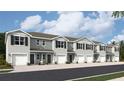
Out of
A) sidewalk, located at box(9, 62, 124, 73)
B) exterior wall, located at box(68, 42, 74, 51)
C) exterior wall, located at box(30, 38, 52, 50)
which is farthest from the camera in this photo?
exterior wall, located at box(68, 42, 74, 51)

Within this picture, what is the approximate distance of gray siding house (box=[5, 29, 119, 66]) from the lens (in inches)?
1232

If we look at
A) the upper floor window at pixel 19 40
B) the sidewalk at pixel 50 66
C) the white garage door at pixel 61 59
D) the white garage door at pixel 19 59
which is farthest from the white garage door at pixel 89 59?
the upper floor window at pixel 19 40

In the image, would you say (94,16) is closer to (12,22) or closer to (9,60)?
(12,22)

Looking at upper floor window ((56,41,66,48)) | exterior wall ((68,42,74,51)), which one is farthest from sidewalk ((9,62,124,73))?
upper floor window ((56,41,66,48))

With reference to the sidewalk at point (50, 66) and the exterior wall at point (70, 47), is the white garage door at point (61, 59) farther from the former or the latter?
the exterior wall at point (70, 47)

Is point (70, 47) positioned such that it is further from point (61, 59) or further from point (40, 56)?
point (40, 56)

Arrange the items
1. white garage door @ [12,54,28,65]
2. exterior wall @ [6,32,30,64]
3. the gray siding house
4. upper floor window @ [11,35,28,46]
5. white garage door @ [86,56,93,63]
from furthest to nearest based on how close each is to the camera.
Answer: white garage door @ [86,56,93,63] < upper floor window @ [11,35,28,46] < the gray siding house < exterior wall @ [6,32,30,64] < white garage door @ [12,54,28,65]

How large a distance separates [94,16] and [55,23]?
11.3ft

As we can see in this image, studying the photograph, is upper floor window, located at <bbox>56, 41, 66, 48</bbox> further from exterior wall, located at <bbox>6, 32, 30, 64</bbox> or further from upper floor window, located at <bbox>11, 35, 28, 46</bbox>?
exterior wall, located at <bbox>6, 32, 30, 64</bbox>

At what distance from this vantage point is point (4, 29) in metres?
29.2
